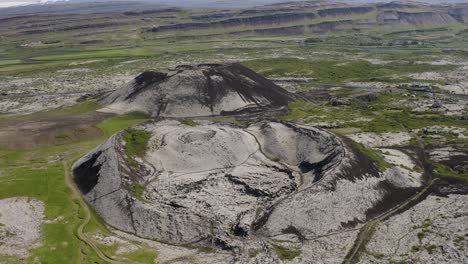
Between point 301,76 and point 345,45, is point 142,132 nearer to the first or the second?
point 301,76

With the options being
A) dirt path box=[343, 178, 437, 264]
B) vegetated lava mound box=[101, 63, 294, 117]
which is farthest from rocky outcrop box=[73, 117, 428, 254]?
vegetated lava mound box=[101, 63, 294, 117]

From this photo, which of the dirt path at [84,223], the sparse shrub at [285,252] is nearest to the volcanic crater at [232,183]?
the dirt path at [84,223]

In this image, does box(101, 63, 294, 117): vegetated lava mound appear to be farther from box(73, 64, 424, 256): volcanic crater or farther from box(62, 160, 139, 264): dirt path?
box(62, 160, 139, 264): dirt path

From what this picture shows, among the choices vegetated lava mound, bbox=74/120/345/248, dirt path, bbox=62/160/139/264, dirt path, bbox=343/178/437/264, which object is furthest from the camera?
vegetated lava mound, bbox=74/120/345/248

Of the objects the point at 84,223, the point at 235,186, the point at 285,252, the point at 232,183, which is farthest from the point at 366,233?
the point at 84,223

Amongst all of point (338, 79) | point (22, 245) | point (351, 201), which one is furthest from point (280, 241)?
point (338, 79)
